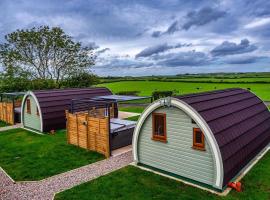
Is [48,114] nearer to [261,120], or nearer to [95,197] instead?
[95,197]

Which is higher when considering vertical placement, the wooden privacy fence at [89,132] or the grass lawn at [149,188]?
the wooden privacy fence at [89,132]

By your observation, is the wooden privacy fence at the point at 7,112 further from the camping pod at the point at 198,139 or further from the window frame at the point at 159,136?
the window frame at the point at 159,136

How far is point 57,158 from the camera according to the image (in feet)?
48.2

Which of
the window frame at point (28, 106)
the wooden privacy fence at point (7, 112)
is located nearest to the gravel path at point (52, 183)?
the window frame at point (28, 106)

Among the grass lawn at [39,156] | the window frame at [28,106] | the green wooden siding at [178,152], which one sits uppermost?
the window frame at [28,106]

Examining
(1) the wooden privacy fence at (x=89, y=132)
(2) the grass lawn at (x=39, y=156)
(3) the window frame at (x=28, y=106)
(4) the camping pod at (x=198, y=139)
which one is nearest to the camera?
(4) the camping pod at (x=198, y=139)

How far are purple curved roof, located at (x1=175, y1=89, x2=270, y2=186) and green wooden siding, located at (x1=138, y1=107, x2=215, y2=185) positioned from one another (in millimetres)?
677

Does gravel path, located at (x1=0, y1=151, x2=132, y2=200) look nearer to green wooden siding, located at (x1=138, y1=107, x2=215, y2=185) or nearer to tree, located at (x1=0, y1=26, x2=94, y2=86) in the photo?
green wooden siding, located at (x1=138, y1=107, x2=215, y2=185)

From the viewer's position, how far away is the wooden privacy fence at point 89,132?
14.6 metres

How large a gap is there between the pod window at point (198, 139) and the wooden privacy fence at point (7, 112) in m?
20.9

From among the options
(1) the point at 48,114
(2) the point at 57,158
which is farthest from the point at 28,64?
(2) the point at 57,158

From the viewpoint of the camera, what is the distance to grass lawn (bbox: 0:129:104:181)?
12.8 metres

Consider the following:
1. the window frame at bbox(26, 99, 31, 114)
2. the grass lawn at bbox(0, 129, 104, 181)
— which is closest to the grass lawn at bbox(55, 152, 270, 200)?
the grass lawn at bbox(0, 129, 104, 181)

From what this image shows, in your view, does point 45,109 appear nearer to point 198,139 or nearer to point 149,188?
point 149,188
